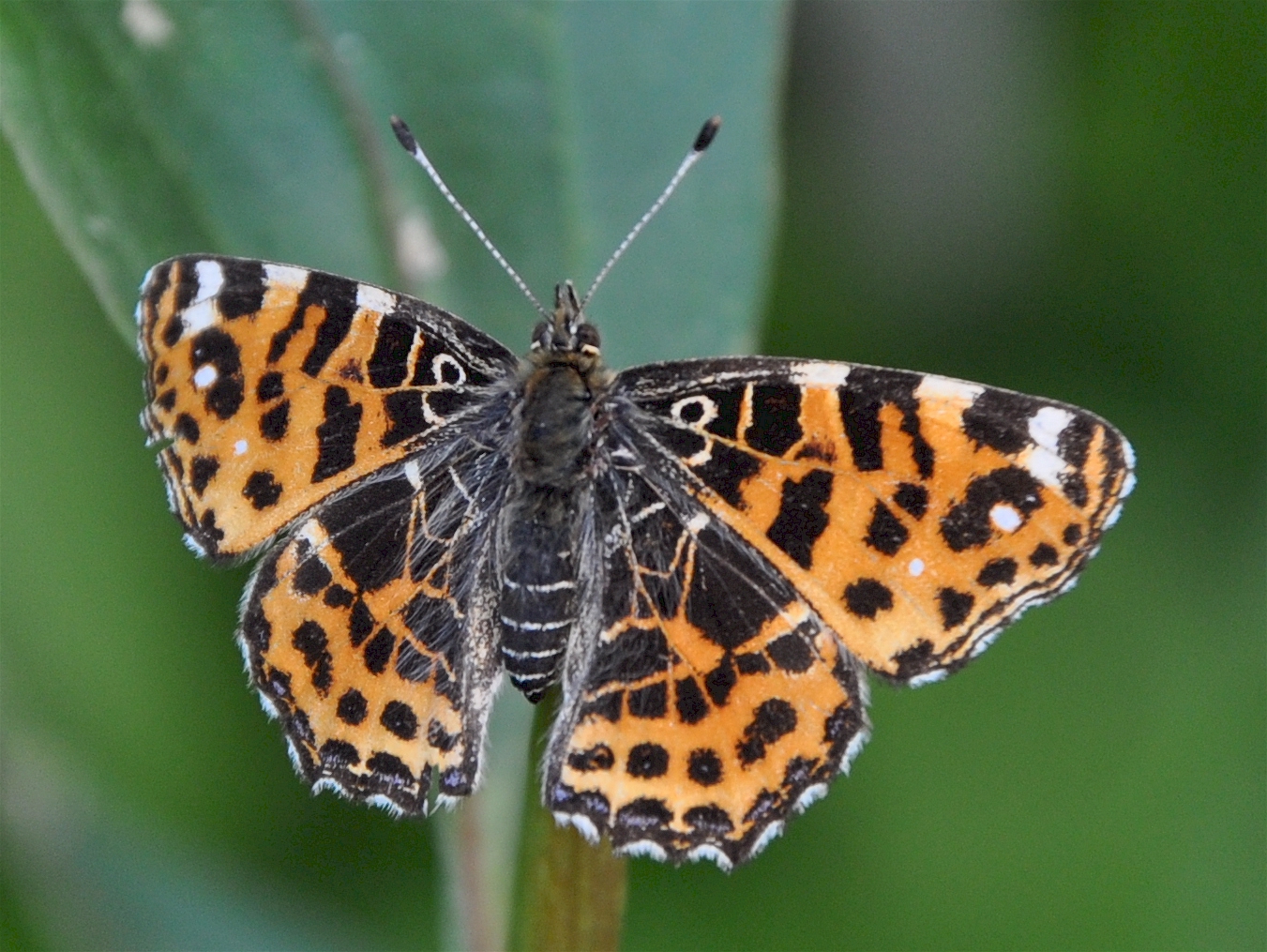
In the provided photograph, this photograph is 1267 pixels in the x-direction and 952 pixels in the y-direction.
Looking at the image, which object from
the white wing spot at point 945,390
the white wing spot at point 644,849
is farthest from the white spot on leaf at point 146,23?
the white wing spot at point 644,849

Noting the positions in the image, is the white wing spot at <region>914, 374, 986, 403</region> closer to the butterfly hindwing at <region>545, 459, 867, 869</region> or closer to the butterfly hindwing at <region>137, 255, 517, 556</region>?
the butterfly hindwing at <region>545, 459, 867, 869</region>

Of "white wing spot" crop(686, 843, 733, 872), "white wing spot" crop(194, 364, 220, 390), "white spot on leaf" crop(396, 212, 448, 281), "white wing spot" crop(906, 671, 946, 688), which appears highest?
"white spot on leaf" crop(396, 212, 448, 281)

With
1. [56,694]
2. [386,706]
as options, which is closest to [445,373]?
[386,706]

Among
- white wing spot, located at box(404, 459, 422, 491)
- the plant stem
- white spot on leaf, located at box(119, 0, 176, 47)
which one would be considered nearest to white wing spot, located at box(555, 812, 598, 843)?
the plant stem

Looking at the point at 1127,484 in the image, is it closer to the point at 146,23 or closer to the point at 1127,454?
the point at 1127,454

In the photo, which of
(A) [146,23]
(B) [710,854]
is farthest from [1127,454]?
(A) [146,23]

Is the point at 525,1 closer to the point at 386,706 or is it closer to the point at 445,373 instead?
the point at 445,373

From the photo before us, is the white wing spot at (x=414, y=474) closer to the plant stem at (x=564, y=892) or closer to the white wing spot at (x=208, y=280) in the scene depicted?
the white wing spot at (x=208, y=280)
